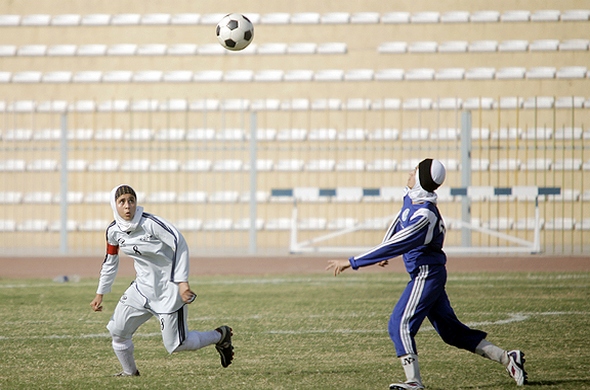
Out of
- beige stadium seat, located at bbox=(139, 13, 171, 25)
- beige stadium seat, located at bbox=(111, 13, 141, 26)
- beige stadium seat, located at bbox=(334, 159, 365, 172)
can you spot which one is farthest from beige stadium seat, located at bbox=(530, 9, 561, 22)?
beige stadium seat, located at bbox=(111, 13, 141, 26)

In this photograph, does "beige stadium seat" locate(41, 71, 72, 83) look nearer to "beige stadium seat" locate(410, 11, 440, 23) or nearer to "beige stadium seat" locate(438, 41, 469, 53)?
"beige stadium seat" locate(410, 11, 440, 23)

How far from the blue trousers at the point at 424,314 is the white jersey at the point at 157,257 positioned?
1.54m

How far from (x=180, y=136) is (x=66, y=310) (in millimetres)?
11118

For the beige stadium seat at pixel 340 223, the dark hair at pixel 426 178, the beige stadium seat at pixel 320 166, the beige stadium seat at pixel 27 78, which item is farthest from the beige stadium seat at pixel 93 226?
the dark hair at pixel 426 178

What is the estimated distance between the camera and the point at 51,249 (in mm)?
19969

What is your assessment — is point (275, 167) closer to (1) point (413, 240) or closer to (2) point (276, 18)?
(2) point (276, 18)

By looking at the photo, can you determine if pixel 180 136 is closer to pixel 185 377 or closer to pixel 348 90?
pixel 348 90

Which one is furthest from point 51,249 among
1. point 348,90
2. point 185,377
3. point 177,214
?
point 185,377

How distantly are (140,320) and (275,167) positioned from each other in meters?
14.4

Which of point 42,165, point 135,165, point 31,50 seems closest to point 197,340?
point 135,165

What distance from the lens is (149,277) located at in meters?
6.62

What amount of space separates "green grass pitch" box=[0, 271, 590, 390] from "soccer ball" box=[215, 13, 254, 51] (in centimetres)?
333

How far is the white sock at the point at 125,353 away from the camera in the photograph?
21.7 feet

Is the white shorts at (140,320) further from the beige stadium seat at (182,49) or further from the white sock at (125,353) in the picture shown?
the beige stadium seat at (182,49)
